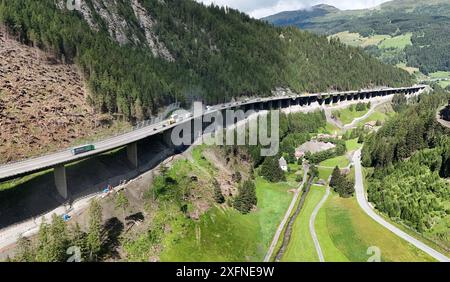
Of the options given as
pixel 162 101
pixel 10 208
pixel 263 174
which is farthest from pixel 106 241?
pixel 162 101

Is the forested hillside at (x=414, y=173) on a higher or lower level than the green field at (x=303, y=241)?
higher

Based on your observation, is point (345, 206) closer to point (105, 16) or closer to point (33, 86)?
point (33, 86)

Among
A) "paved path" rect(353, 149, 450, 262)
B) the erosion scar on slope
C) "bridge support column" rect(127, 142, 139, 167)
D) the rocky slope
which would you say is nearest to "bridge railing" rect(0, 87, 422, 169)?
the rocky slope

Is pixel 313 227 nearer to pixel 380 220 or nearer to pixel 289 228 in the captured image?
pixel 289 228

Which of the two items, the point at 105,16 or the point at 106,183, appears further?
the point at 105,16

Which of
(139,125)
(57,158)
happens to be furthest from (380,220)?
(57,158)

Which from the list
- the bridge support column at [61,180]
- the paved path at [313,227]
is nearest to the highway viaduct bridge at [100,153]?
the bridge support column at [61,180]

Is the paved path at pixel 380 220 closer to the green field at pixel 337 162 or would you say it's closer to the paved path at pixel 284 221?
the green field at pixel 337 162
